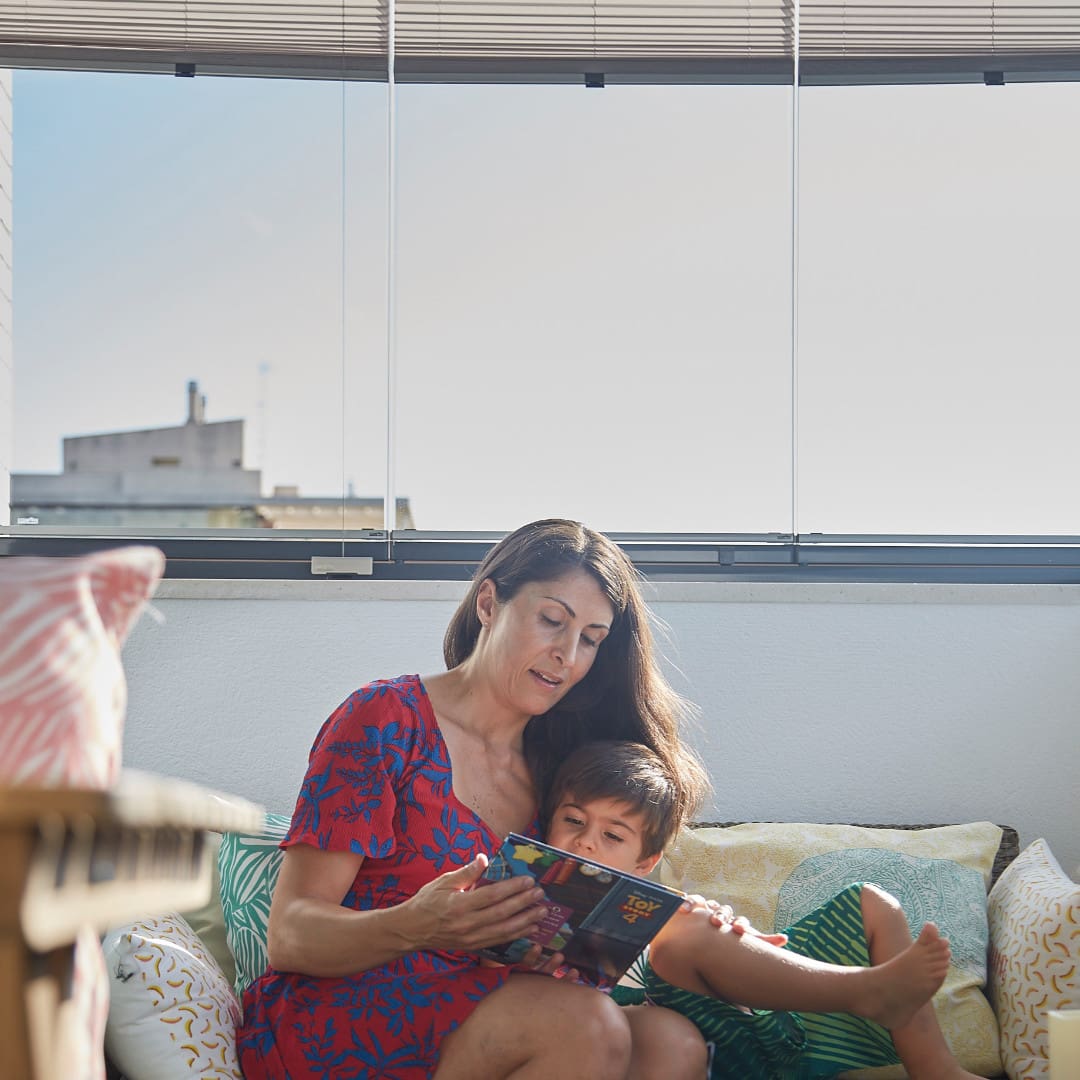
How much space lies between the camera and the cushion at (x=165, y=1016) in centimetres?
175

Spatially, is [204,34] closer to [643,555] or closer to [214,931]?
[643,555]

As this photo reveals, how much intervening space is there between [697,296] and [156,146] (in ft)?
4.20

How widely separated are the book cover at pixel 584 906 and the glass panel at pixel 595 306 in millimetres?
1373

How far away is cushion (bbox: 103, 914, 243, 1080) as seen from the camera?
1.75 metres

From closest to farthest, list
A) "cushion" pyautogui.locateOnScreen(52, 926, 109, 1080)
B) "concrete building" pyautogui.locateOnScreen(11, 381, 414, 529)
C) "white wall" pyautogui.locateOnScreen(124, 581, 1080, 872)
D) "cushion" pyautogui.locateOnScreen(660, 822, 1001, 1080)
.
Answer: "cushion" pyautogui.locateOnScreen(52, 926, 109, 1080) → "cushion" pyautogui.locateOnScreen(660, 822, 1001, 1080) → "white wall" pyautogui.locateOnScreen(124, 581, 1080, 872) → "concrete building" pyautogui.locateOnScreen(11, 381, 414, 529)

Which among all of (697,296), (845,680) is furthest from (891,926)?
(697,296)

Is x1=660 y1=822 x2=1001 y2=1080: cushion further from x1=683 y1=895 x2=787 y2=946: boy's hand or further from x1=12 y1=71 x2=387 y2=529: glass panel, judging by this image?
x1=12 y1=71 x2=387 y2=529: glass panel

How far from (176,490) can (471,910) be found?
168cm

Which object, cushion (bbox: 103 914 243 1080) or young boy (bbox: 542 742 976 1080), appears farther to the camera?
young boy (bbox: 542 742 976 1080)

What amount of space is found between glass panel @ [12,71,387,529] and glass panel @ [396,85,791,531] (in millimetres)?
134

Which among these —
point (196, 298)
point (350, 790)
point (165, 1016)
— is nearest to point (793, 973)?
point (350, 790)

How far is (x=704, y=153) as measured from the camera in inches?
119

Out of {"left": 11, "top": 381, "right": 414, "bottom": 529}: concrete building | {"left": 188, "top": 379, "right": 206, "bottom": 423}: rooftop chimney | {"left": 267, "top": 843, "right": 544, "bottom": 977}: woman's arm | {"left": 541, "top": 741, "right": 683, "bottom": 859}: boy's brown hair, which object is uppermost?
{"left": 188, "top": 379, "right": 206, "bottom": 423}: rooftop chimney

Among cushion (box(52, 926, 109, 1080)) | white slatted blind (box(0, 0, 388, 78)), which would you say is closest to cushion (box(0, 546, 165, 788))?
cushion (box(52, 926, 109, 1080))
